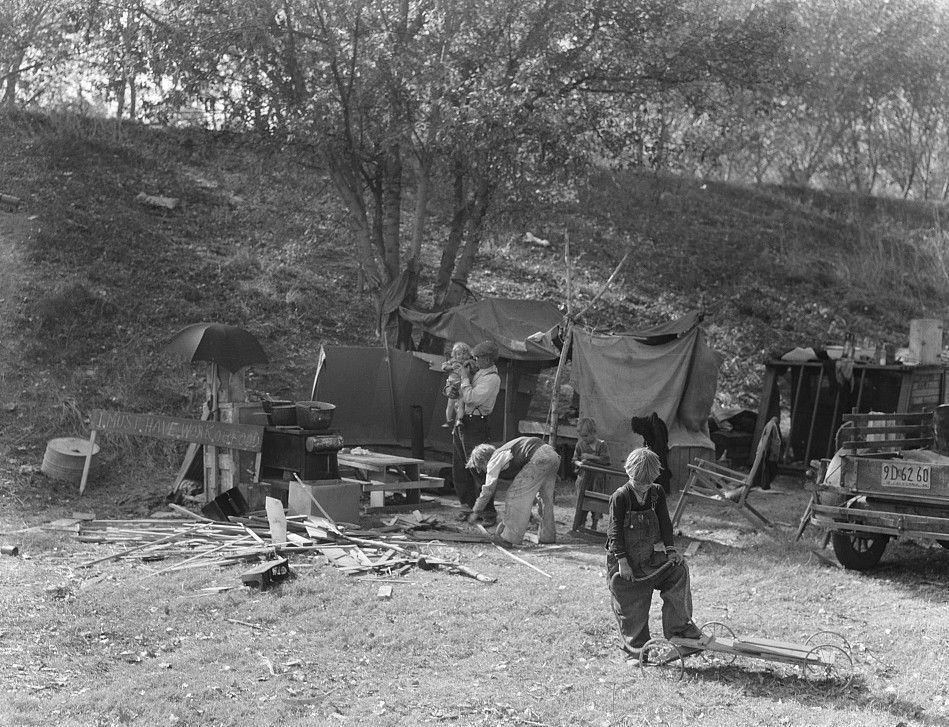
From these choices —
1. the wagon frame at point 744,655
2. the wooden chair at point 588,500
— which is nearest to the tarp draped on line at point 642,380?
the wooden chair at point 588,500

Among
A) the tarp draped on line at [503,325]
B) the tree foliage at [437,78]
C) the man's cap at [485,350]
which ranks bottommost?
the man's cap at [485,350]

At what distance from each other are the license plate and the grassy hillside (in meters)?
8.46

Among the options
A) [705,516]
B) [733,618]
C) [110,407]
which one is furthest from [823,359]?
[110,407]

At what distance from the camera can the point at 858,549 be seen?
29.2ft

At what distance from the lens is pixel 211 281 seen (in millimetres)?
19438

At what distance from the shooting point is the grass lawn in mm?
5625

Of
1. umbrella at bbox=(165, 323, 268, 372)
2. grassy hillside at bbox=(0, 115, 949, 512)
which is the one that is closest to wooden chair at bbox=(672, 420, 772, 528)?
umbrella at bbox=(165, 323, 268, 372)

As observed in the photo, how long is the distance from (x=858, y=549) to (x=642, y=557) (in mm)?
→ 3387

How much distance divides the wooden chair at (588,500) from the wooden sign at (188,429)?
3204 mm

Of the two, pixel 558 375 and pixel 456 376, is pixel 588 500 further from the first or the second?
pixel 558 375

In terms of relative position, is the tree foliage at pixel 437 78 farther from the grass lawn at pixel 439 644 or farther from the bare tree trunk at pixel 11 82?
→ the grass lawn at pixel 439 644

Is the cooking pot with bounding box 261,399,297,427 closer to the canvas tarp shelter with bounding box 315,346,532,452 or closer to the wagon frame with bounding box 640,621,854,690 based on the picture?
the canvas tarp shelter with bounding box 315,346,532,452

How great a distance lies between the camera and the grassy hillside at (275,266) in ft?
52.1

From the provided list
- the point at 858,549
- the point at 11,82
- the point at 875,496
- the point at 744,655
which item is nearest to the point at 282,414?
the point at 858,549
